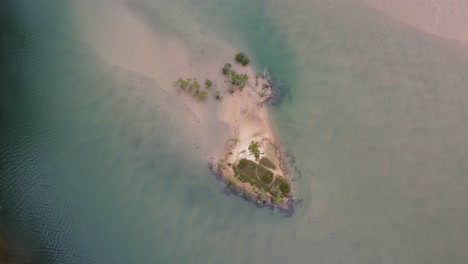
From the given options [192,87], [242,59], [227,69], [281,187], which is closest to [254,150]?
[281,187]

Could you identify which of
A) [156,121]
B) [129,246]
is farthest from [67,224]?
[156,121]

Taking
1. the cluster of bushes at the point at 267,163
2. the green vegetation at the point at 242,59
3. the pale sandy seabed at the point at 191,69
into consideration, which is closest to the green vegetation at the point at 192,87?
the pale sandy seabed at the point at 191,69

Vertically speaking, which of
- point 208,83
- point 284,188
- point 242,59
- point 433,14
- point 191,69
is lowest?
point 284,188

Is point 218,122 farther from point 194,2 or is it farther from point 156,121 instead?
point 194,2

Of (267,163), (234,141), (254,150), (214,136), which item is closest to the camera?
(254,150)

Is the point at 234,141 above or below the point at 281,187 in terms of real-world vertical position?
above

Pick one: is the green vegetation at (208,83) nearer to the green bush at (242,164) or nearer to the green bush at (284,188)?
the green bush at (242,164)

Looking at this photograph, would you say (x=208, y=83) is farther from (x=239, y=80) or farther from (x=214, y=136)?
(x=214, y=136)

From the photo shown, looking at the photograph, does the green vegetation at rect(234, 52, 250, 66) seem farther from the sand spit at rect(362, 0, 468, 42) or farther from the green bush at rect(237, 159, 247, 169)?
the sand spit at rect(362, 0, 468, 42)
